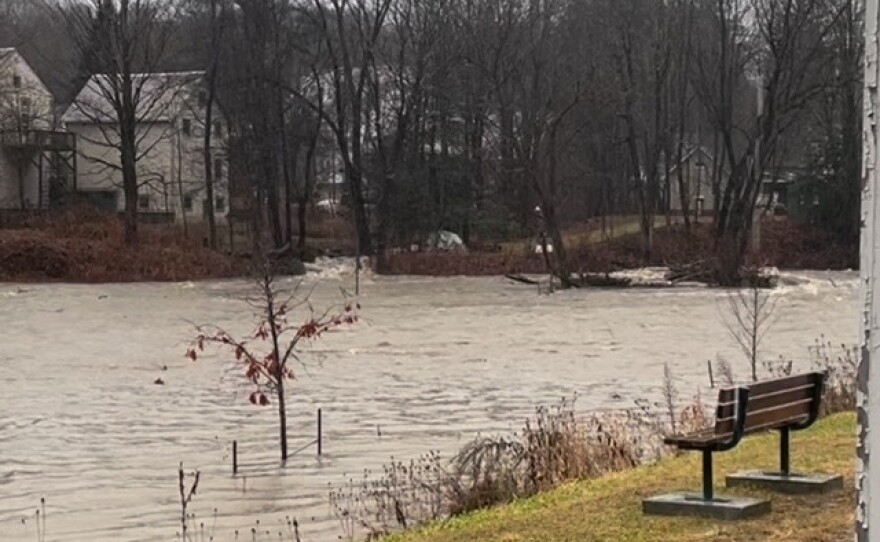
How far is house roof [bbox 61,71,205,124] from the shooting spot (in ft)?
207

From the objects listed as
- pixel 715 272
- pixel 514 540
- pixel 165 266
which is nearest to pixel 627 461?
pixel 514 540

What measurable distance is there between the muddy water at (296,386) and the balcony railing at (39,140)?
79.6 ft

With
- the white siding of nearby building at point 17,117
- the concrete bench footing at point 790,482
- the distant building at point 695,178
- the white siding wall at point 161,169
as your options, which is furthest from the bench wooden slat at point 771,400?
the distant building at point 695,178

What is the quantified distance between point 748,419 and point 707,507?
0.59m

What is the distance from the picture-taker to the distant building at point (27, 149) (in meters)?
65.0

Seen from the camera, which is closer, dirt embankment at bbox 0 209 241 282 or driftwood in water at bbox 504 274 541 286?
driftwood in water at bbox 504 274 541 286

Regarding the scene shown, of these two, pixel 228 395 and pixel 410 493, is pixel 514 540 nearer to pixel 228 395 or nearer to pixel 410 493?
pixel 410 493

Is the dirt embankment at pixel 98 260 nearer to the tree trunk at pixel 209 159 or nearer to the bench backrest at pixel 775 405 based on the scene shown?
the tree trunk at pixel 209 159

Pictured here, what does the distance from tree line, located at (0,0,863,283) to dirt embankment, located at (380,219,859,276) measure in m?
0.90

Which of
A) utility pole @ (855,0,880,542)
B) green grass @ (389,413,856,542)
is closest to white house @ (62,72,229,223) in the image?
green grass @ (389,413,856,542)

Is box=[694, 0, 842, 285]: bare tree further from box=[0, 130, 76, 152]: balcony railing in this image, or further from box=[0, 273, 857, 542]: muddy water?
box=[0, 130, 76, 152]: balcony railing

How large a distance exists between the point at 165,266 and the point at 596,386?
3457 cm

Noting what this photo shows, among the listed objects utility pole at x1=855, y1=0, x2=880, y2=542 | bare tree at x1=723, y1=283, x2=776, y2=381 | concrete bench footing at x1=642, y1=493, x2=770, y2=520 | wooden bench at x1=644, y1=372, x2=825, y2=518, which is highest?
utility pole at x1=855, y1=0, x2=880, y2=542

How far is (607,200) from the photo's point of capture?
72688mm
